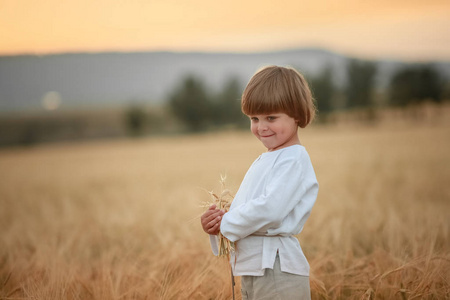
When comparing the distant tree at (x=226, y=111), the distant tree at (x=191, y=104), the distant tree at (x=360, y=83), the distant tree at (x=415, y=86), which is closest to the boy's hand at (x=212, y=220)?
the distant tree at (x=415, y=86)

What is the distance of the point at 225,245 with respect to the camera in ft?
7.03

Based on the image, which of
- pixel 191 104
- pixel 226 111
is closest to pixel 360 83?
pixel 226 111

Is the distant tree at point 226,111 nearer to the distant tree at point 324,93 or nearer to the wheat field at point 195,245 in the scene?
the distant tree at point 324,93

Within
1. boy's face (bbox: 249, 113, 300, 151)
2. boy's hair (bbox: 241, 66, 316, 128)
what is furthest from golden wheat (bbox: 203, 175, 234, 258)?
boy's hair (bbox: 241, 66, 316, 128)

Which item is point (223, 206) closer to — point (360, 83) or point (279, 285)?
point (279, 285)

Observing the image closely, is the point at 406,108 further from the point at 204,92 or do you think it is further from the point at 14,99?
the point at 14,99

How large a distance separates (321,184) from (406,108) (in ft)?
158

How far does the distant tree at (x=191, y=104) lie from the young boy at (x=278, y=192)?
57.4 m

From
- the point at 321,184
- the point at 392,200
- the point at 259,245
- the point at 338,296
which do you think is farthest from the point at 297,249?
the point at 321,184

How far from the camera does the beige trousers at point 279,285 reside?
2027 millimetres

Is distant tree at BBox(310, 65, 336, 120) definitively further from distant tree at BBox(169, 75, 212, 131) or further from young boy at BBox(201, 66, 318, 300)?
young boy at BBox(201, 66, 318, 300)

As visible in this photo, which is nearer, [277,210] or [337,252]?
A: [277,210]

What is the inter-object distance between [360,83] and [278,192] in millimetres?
61656

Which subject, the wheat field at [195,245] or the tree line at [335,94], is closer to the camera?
the wheat field at [195,245]
